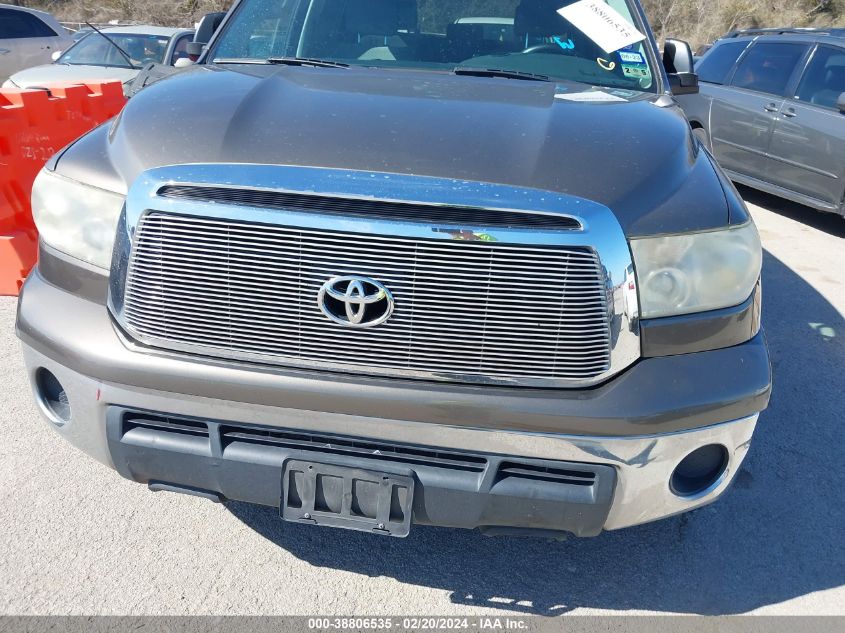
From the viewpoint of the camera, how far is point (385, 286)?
1861 millimetres

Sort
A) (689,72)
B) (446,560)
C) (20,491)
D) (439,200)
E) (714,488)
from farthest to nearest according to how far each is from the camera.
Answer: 1. (689,72)
2. (20,491)
3. (446,560)
4. (714,488)
5. (439,200)

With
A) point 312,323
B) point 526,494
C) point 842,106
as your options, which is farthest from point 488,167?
point 842,106

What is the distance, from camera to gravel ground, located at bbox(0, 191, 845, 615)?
7.80 feet

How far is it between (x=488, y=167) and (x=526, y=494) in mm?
858

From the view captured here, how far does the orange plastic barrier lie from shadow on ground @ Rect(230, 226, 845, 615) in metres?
2.62

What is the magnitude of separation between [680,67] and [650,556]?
230 centimetres

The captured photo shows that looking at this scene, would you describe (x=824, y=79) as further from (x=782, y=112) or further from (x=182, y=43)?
(x=182, y=43)

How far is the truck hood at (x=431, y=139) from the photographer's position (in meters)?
1.95

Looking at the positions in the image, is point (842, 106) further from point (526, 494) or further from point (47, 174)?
point (47, 174)

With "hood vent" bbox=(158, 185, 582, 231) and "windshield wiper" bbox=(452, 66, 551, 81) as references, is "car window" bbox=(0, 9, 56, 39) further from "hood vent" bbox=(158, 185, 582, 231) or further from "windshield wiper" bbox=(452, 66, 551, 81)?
"hood vent" bbox=(158, 185, 582, 231)

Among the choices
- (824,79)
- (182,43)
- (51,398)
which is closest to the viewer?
(51,398)

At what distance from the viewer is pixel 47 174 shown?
7.36ft

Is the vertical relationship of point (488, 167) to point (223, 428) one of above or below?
above

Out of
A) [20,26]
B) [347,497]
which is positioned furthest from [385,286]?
[20,26]
